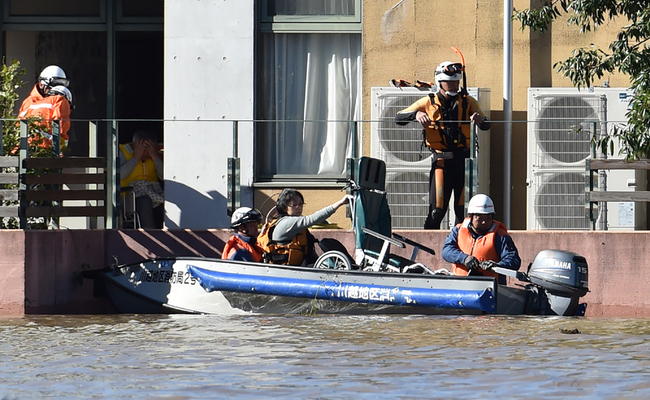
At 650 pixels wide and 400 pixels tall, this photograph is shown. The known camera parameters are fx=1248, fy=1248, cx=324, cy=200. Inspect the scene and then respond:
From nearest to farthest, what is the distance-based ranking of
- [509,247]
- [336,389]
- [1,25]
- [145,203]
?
1. [336,389]
2. [509,247]
3. [145,203]
4. [1,25]

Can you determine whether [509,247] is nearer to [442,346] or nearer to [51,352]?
[442,346]

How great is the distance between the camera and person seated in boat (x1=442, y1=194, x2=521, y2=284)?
12.0m

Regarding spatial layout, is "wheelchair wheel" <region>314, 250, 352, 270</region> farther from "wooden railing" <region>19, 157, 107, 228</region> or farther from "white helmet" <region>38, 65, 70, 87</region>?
"white helmet" <region>38, 65, 70, 87</region>

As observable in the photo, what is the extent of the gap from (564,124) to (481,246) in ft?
8.85

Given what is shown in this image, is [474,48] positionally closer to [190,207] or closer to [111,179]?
[190,207]

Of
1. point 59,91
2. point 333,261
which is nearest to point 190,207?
point 59,91

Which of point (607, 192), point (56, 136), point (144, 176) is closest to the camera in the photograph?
point (607, 192)

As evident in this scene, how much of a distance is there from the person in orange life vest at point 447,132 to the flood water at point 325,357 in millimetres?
2180

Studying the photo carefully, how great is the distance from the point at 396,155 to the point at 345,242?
1.39 meters

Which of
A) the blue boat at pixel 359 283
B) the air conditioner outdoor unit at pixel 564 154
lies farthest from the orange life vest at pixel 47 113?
the air conditioner outdoor unit at pixel 564 154

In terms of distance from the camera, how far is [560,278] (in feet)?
38.2

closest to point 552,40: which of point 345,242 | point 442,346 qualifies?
point 345,242

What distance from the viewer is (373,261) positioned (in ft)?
40.5

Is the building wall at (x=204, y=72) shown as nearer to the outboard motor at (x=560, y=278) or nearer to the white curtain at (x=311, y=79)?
the white curtain at (x=311, y=79)
